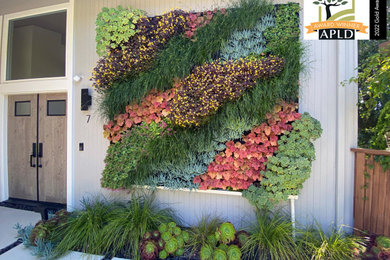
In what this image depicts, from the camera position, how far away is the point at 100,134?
3.84 m

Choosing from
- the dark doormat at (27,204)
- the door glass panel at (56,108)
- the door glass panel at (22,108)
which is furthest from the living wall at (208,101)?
the door glass panel at (22,108)

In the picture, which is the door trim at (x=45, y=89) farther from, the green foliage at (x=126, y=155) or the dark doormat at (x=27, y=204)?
the green foliage at (x=126, y=155)

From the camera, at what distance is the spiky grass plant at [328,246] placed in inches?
98.3

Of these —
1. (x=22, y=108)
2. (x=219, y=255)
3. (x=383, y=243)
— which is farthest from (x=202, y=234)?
(x=22, y=108)

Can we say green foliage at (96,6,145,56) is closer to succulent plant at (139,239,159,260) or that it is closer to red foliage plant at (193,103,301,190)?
red foliage plant at (193,103,301,190)

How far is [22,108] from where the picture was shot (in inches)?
181

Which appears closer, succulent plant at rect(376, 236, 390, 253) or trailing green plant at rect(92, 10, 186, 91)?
succulent plant at rect(376, 236, 390, 253)

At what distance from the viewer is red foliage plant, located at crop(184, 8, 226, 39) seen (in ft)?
10.9

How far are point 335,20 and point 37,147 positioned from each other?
587cm

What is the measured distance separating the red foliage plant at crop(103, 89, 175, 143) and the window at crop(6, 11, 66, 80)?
1.98 m

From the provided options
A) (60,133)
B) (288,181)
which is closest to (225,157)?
(288,181)

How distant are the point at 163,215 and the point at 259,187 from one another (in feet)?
4.86

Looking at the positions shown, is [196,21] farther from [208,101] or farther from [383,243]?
[383,243]

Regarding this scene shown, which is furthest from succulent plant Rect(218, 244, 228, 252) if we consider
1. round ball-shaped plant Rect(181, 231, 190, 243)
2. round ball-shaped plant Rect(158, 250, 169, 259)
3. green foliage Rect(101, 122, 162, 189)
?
green foliage Rect(101, 122, 162, 189)
